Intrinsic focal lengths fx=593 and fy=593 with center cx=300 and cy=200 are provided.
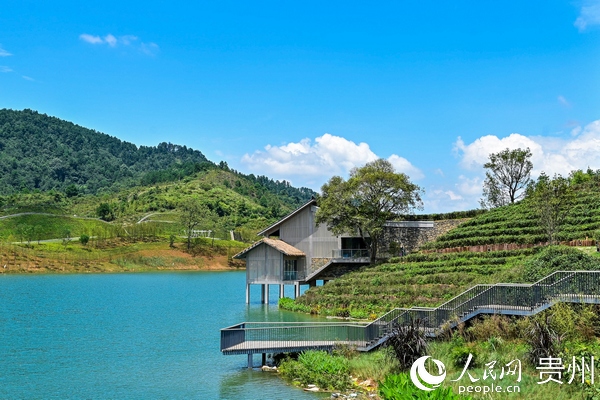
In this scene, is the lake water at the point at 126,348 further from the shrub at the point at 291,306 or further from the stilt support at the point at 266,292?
the shrub at the point at 291,306

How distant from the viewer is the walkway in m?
23.0

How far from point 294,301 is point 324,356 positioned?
21804 mm

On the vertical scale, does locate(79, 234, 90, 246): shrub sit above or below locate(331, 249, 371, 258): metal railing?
above

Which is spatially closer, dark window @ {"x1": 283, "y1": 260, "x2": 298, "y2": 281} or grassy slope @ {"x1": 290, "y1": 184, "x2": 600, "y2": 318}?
grassy slope @ {"x1": 290, "y1": 184, "x2": 600, "y2": 318}

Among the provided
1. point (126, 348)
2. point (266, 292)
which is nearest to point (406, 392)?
point (126, 348)

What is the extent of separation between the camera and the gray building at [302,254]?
4956cm

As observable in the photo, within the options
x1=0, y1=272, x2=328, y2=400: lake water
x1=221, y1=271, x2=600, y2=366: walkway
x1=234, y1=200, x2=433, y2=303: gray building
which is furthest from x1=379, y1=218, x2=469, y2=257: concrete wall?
x1=221, y1=271, x2=600, y2=366: walkway

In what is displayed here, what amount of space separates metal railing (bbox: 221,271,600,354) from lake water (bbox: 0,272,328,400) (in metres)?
1.34

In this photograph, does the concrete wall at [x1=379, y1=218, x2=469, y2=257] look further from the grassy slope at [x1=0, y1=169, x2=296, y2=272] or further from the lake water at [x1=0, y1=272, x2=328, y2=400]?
the grassy slope at [x1=0, y1=169, x2=296, y2=272]

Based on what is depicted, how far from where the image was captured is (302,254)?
51250 millimetres

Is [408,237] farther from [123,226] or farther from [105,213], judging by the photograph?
[105,213]

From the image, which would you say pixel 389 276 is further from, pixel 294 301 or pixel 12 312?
pixel 12 312

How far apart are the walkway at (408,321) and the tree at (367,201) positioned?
77.8 feet

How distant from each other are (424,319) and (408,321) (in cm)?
65
